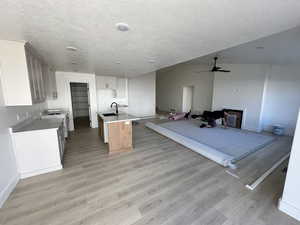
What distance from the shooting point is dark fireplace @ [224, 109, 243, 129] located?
220 inches

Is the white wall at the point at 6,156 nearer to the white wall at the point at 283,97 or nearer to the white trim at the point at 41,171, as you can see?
the white trim at the point at 41,171

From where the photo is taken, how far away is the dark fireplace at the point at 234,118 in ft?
18.3

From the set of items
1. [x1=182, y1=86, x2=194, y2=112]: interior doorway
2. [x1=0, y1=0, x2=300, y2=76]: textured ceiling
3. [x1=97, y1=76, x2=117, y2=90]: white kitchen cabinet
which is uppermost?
[x1=0, y1=0, x2=300, y2=76]: textured ceiling

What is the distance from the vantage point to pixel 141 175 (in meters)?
2.51

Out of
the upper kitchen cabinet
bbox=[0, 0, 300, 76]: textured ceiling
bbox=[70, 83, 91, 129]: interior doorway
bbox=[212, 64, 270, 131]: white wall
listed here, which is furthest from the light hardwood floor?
bbox=[70, 83, 91, 129]: interior doorway

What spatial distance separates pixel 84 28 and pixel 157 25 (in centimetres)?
92

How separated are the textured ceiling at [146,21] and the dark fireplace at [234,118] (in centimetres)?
454

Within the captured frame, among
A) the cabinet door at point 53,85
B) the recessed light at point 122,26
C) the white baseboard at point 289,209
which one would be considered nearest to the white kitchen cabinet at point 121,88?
the cabinet door at point 53,85

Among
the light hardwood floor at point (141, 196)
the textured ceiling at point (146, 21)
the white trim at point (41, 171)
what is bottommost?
the light hardwood floor at point (141, 196)

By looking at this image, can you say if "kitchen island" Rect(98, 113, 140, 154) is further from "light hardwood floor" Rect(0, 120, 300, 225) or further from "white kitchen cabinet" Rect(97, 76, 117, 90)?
"white kitchen cabinet" Rect(97, 76, 117, 90)

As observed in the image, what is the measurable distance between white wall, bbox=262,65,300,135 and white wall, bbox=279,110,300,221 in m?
4.40

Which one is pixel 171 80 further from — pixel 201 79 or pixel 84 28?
pixel 84 28

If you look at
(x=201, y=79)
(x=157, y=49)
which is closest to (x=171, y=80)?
(x=201, y=79)

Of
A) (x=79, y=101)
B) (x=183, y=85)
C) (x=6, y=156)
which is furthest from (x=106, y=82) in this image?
(x=183, y=85)
